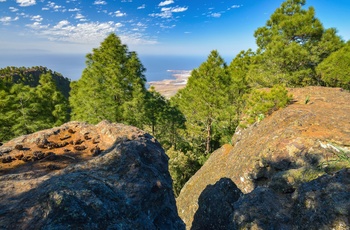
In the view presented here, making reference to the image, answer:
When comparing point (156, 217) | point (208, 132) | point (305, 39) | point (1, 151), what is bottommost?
point (208, 132)

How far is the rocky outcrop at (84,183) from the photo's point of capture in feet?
13.3

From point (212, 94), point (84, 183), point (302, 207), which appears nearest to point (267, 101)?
point (212, 94)

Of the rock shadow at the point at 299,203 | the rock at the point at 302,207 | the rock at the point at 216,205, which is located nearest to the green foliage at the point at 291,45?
the rock shadow at the point at 299,203

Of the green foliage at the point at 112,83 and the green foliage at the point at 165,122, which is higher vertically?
the green foliage at the point at 112,83

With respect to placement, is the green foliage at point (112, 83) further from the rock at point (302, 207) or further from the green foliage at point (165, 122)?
the rock at point (302, 207)

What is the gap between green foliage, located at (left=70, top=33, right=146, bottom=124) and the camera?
58.4 feet

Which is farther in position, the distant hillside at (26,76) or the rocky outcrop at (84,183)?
the distant hillside at (26,76)

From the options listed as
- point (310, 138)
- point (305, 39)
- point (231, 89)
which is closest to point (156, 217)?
point (310, 138)

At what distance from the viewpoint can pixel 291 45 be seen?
60.5ft

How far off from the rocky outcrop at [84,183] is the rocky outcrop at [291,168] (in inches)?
109

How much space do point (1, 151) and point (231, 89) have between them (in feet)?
69.9

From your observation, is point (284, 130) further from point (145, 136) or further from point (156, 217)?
point (156, 217)

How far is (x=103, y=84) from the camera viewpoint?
18516mm

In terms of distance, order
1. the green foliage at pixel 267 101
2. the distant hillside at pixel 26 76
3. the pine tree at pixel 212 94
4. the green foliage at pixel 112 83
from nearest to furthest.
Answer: the green foliage at pixel 267 101
the green foliage at pixel 112 83
the pine tree at pixel 212 94
the distant hillside at pixel 26 76
